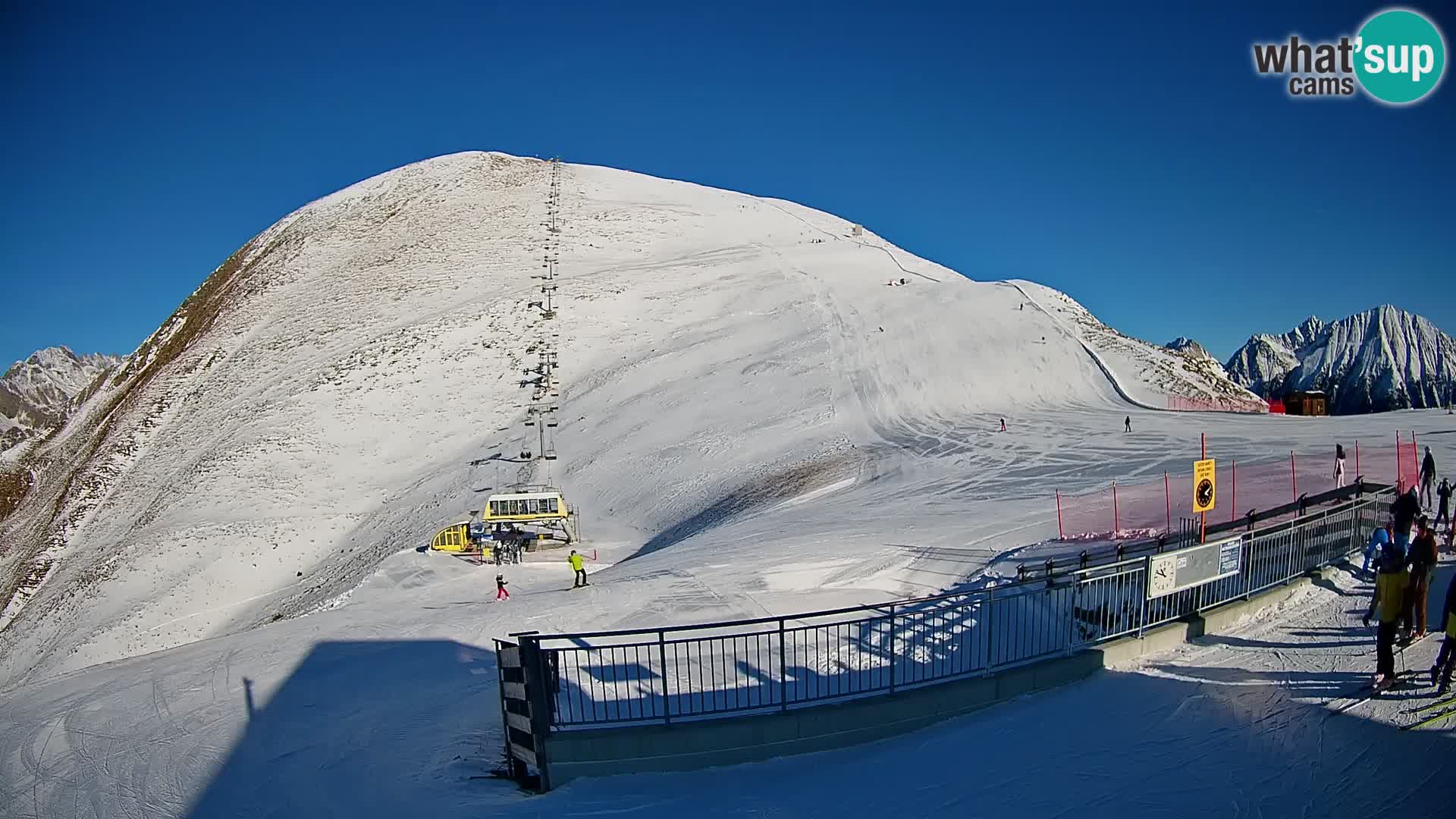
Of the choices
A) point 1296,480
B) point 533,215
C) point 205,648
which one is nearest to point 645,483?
point 205,648

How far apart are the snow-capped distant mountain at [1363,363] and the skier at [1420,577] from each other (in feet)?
298

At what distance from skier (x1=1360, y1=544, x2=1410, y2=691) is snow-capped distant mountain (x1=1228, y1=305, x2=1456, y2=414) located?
303 ft

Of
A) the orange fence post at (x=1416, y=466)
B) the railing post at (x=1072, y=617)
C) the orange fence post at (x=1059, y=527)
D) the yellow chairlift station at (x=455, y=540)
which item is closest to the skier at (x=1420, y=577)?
the railing post at (x=1072, y=617)

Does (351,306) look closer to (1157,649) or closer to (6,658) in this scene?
(6,658)

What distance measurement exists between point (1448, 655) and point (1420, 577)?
147 centimetres

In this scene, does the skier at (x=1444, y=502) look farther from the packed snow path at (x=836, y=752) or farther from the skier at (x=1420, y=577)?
the skier at (x=1420, y=577)

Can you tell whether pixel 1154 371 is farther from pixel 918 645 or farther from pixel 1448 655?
pixel 1448 655

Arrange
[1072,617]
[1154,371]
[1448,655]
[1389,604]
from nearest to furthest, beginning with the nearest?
[1448,655] < [1389,604] < [1072,617] < [1154,371]

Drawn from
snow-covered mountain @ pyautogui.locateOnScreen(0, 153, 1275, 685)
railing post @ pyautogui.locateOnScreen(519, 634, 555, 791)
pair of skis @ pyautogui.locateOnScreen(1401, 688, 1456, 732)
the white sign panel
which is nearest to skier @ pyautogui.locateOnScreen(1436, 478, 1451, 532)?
the white sign panel

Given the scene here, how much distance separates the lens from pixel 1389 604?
301 inches

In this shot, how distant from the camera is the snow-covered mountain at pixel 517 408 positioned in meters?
29.5

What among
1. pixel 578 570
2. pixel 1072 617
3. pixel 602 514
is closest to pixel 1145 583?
pixel 1072 617

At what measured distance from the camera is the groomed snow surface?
25.1ft

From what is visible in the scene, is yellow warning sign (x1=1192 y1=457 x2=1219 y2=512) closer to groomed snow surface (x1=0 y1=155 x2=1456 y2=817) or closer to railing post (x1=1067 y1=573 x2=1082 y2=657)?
groomed snow surface (x1=0 y1=155 x2=1456 y2=817)
